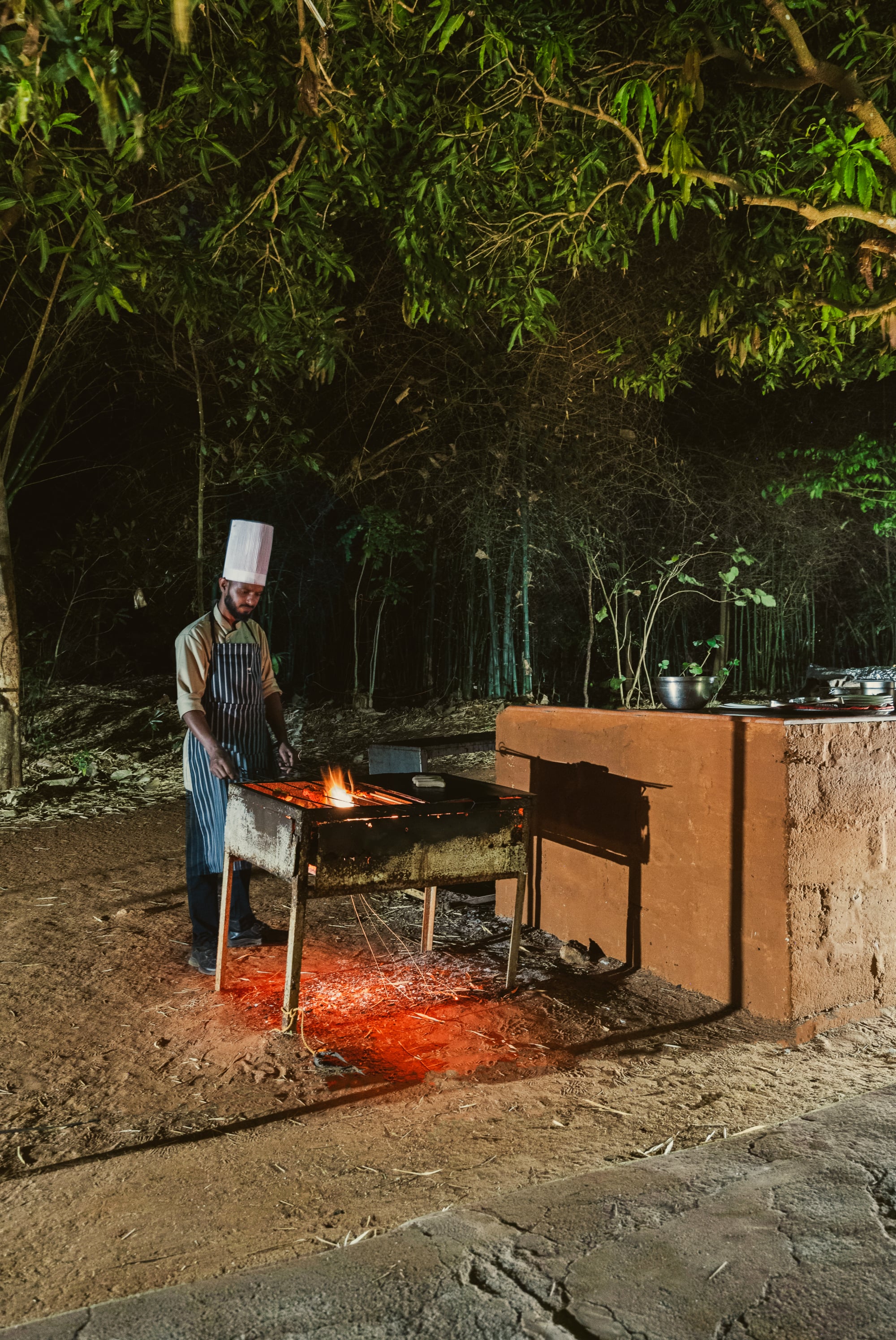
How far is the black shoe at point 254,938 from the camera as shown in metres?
4.47

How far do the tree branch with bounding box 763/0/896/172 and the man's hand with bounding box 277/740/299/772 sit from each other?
A: 181 inches

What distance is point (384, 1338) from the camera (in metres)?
1.83

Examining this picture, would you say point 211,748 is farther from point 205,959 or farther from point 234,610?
point 205,959

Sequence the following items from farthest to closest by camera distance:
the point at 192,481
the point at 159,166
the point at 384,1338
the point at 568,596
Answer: the point at 568,596 → the point at 192,481 → the point at 159,166 → the point at 384,1338

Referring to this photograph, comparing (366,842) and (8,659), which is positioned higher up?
(8,659)

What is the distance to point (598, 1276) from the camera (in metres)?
2.04

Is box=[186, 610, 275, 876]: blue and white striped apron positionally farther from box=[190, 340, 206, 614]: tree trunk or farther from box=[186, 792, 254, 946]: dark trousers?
box=[190, 340, 206, 614]: tree trunk

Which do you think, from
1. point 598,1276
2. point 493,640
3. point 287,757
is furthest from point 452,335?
point 598,1276

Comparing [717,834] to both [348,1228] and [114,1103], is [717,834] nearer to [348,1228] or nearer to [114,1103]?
[348,1228]

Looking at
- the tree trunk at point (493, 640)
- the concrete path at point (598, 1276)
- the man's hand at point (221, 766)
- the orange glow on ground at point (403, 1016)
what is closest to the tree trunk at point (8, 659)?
the orange glow on ground at point (403, 1016)

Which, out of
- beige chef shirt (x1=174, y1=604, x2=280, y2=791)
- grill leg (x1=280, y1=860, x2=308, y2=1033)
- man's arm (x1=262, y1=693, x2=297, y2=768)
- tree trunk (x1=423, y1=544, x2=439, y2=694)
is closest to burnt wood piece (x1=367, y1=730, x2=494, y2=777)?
man's arm (x1=262, y1=693, x2=297, y2=768)

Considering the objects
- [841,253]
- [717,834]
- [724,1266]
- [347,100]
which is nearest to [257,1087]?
[724,1266]

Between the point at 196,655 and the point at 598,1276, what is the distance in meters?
2.91

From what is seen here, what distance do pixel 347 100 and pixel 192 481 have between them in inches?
286
